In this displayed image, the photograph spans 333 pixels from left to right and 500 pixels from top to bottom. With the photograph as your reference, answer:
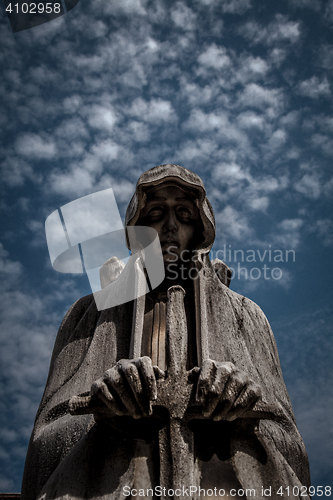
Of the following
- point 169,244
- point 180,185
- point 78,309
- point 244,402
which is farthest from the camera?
point 180,185

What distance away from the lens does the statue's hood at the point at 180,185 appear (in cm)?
538

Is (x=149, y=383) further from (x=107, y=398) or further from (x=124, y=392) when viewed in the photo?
(x=107, y=398)

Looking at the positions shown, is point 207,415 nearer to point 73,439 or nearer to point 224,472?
point 224,472

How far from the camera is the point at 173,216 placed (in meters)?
5.37

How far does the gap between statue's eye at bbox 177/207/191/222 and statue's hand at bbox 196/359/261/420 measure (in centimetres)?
258

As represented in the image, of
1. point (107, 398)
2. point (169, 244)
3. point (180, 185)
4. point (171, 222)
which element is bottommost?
point (107, 398)

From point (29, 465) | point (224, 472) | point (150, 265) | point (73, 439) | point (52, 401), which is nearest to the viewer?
point (224, 472)

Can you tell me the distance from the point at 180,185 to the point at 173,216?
41 centimetres

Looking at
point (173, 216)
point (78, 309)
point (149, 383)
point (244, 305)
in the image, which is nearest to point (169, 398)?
point (149, 383)

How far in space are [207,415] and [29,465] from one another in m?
1.92

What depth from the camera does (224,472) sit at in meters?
3.27

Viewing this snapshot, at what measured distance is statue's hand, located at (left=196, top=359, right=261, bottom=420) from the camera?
3.03 metres

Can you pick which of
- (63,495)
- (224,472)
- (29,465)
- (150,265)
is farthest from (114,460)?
(150,265)

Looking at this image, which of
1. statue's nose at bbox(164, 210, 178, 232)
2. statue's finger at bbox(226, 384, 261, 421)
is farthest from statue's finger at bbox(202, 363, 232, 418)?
statue's nose at bbox(164, 210, 178, 232)
